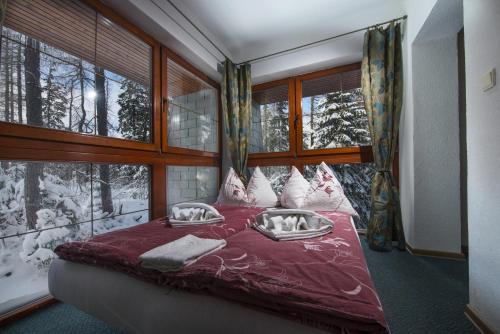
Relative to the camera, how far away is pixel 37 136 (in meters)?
1.24

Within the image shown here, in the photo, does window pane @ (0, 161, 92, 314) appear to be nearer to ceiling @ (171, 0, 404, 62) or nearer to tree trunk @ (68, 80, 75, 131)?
tree trunk @ (68, 80, 75, 131)

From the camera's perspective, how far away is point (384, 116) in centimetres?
210

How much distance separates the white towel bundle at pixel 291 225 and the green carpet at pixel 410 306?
593mm

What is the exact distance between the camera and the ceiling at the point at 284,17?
207 cm

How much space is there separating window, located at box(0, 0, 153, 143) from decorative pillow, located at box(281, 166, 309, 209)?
4.98ft

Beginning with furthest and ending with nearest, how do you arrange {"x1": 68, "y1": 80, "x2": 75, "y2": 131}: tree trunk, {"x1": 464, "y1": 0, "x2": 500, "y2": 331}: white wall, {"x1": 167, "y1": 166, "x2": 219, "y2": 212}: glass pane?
{"x1": 167, "y1": 166, "x2": 219, "y2": 212}: glass pane, {"x1": 68, "y1": 80, "x2": 75, "y2": 131}: tree trunk, {"x1": 464, "y1": 0, "x2": 500, "y2": 331}: white wall

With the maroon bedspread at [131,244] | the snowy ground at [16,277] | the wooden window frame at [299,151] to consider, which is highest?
the wooden window frame at [299,151]

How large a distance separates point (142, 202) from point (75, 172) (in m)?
0.61

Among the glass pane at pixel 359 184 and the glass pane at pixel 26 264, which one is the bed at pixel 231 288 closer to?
the glass pane at pixel 26 264

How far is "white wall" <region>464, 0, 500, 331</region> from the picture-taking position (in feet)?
3.15

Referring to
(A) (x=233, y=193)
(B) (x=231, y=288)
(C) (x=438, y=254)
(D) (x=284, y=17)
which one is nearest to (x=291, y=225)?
(B) (x=231, y=288)

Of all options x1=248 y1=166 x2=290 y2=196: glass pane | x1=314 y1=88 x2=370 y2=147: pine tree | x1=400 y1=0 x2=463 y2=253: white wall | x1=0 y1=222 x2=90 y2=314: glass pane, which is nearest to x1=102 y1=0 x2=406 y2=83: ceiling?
x1=314 y1=88 x2=370 y2=147: pine tree

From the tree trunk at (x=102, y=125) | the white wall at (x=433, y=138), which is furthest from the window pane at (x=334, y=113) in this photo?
the tree trunk at (x=102, y=125)

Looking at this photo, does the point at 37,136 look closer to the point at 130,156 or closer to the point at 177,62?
the point at 130,156
